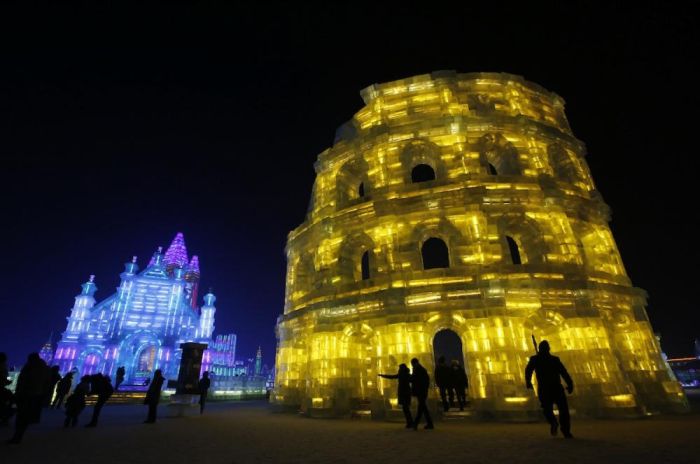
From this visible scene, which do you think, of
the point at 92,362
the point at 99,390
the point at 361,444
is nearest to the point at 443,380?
the point at 361,444

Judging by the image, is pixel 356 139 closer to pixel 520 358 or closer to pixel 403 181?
pixel 403 181

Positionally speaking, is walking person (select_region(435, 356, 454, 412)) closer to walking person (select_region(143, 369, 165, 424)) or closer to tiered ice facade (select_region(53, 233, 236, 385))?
walking person (select_region(143, 369, 165, 424))

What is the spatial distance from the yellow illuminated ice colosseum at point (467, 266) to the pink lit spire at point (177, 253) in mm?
63084

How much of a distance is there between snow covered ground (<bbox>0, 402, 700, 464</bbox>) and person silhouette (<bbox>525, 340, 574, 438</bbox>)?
1.17 ft

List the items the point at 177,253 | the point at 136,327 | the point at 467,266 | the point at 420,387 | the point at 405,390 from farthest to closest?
the point at 177,253, the point at 136,327, the point at 467,266, the point at 405,390, the point at 420,387

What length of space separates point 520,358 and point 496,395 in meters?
1.56

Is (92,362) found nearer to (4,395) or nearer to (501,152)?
(4,395)

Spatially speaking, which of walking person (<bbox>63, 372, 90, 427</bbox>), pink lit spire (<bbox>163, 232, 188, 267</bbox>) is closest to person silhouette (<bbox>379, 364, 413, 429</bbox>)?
walking person (<bbox>63, 372, 90, 427</bbox>)

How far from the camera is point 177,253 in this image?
75.8m

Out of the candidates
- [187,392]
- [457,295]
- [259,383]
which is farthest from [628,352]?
[259,383]

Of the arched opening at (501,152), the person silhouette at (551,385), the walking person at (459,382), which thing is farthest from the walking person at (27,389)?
the arched opening at (501,152)

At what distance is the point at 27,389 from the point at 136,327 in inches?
2247

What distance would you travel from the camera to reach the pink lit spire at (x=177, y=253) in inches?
2847

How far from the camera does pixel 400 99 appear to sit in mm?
18641
